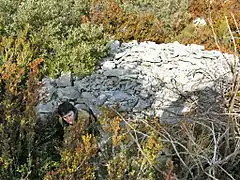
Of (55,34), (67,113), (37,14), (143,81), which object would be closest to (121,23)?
(55,34)

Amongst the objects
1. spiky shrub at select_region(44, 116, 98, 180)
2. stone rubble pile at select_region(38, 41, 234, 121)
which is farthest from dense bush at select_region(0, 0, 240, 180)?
stone rubble pile at select_region(38, 41, 234, 121)

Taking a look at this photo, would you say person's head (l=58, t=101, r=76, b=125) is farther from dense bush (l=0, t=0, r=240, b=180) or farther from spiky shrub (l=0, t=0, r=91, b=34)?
spiky shrub (l=0, t=0, r=91, b=34)

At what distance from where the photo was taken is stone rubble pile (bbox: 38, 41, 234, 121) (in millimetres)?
5848

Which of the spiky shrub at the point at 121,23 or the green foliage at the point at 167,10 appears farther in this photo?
the green foliage at the point at 167,10

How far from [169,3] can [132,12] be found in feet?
3.50

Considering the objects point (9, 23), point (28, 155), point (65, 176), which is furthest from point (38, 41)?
point (65, 176)

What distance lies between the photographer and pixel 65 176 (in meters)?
2.92

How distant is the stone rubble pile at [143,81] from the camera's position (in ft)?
19.2

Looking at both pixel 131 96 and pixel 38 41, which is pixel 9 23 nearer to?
pixel 38 41

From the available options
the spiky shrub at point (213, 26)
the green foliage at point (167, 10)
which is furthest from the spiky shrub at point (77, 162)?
the green foliage at point (167, 10)

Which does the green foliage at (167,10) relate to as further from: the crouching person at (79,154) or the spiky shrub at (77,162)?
the spiky shrub at (77,162)

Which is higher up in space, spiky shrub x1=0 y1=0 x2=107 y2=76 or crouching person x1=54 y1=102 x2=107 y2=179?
spiky shrub x1=0 y1=0 x2=107 y2=76

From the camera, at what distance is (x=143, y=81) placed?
21.3ft

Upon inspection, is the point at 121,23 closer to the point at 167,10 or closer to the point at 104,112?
the point at 167,10
